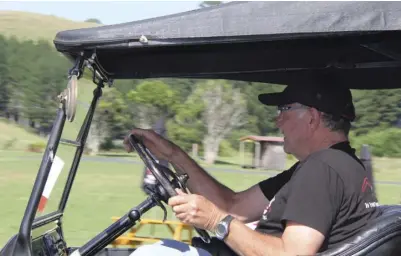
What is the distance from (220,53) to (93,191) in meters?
11.0

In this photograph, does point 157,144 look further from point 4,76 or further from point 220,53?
point 4,76

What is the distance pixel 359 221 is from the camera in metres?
2.77

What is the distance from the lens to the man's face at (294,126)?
303cm

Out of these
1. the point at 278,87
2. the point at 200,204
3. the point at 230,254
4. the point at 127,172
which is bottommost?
the point at 127,172

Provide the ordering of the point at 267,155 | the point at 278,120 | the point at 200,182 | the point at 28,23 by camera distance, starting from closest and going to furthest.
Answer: the point at 278,120, the point at 200,182, the point at 267,155, the point at 28,23

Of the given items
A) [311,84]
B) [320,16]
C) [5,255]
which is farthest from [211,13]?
[5,255]

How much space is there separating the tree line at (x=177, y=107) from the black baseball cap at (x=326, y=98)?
37 centimetres

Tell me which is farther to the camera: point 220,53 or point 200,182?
point 200,182

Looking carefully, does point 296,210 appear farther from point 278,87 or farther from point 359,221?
point 278,87

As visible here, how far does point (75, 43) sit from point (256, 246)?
1062 mm

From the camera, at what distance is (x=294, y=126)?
3.07 meters

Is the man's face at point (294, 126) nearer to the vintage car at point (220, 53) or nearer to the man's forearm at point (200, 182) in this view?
the vintage car at point (220, 53)

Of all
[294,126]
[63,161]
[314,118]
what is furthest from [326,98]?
[63,161]

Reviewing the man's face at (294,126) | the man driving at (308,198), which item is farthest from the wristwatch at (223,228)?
the man's face at (294,126)
